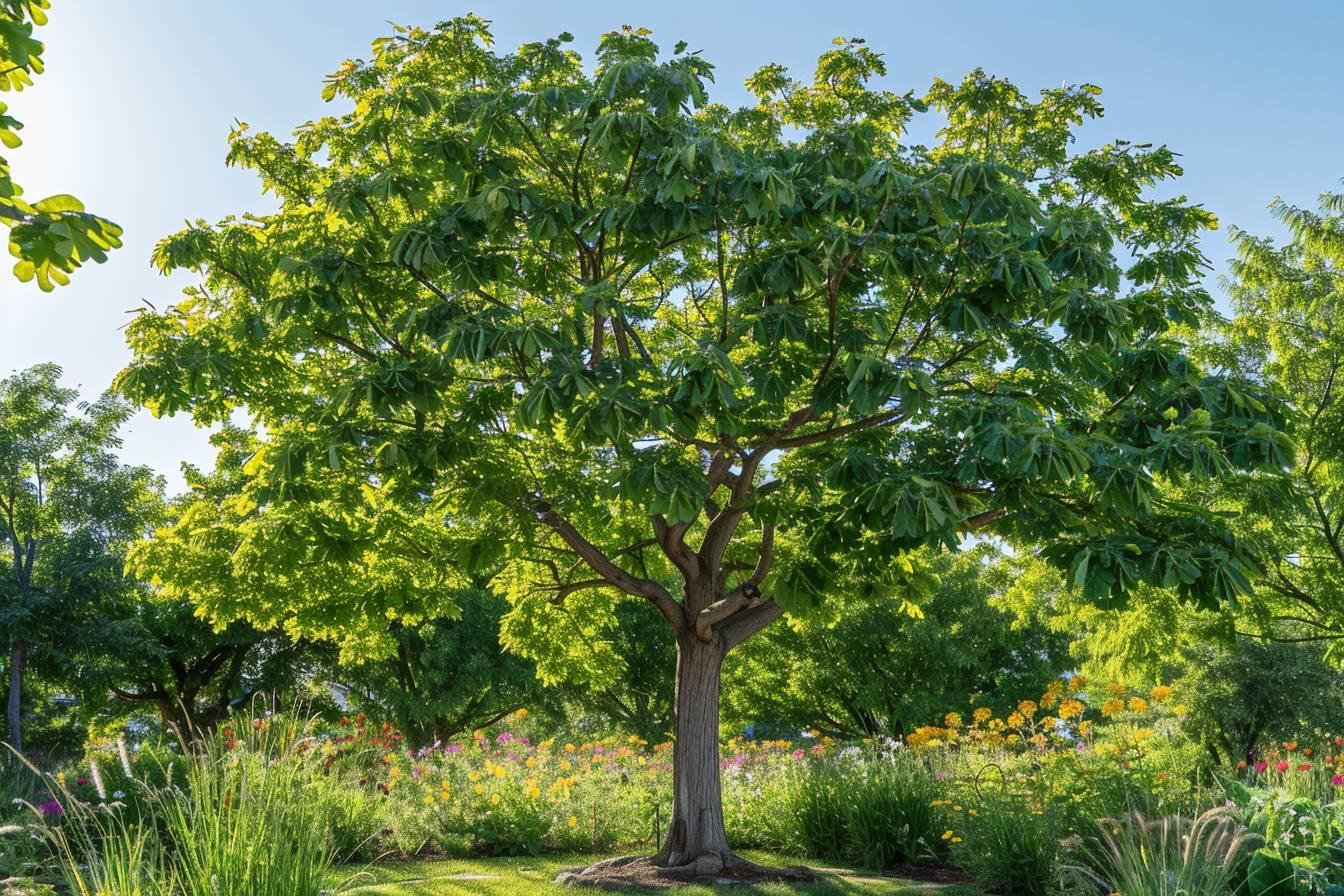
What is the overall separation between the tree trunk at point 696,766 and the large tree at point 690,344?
3 cm

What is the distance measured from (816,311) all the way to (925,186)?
1.79 meters

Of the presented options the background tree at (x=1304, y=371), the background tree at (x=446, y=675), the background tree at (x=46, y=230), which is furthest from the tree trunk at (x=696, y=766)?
the background tree at (x=446, y=675)

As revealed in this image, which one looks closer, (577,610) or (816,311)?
(816,311)

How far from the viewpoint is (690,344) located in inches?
342

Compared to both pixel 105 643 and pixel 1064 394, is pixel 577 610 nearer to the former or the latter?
pixel 1064 394

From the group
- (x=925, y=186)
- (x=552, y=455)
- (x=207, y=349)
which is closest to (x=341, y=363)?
(x=207, y=349)

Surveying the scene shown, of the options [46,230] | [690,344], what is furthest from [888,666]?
[46,230]

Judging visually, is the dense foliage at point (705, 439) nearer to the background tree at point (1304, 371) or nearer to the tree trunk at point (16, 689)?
the background tree at point (1304, 371)

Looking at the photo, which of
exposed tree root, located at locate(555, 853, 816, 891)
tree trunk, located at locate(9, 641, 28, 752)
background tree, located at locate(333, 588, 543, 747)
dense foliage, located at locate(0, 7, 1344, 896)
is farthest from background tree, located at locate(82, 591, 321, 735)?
exposed tree root, located at locate(555, 853, 816, 891)

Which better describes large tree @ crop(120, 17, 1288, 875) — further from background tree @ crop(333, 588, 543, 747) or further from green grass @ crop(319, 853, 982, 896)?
background tree @ crop(333, 588, 543, 747)

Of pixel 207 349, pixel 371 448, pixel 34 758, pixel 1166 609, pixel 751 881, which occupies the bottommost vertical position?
pixel 751 881

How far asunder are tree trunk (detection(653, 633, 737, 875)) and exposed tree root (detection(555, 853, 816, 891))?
0.09m

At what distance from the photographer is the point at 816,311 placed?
8617 millimetres

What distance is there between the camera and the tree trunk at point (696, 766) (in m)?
10.1
